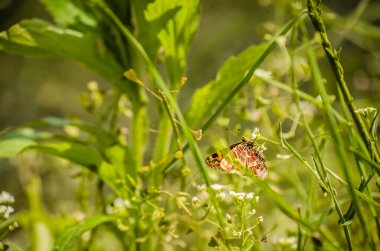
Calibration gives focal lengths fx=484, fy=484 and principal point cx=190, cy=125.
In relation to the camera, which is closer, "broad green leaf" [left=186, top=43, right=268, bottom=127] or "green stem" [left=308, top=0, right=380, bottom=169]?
"green stem" [left=308, top=0, right=380, bottom=169]

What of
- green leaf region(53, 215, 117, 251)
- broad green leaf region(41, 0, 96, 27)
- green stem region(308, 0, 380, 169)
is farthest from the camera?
broad green leaf region(41, 0, 96, 27)

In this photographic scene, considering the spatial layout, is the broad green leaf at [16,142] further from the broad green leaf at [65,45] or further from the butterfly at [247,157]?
the butterfly at [247,157]

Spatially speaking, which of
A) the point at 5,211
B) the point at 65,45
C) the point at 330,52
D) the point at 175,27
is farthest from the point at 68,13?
the point at 330,52

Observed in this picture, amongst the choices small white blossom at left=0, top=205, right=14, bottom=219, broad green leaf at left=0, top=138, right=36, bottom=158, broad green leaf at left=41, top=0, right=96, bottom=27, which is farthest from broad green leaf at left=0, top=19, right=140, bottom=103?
small white blossom at left=0, top=205, right=14, bottom=219

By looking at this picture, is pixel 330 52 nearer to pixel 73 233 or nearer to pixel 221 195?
pixel 221 195

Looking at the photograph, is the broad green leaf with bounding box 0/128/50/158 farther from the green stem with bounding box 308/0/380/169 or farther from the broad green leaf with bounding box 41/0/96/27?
the green stem with bounding box 308/0/380/169

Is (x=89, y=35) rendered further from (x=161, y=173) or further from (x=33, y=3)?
(x=33, y=3)

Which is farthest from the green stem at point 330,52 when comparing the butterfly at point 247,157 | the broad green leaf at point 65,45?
the broad green leaf at point 65,45

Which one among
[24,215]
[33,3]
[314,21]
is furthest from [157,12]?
[33,3]
